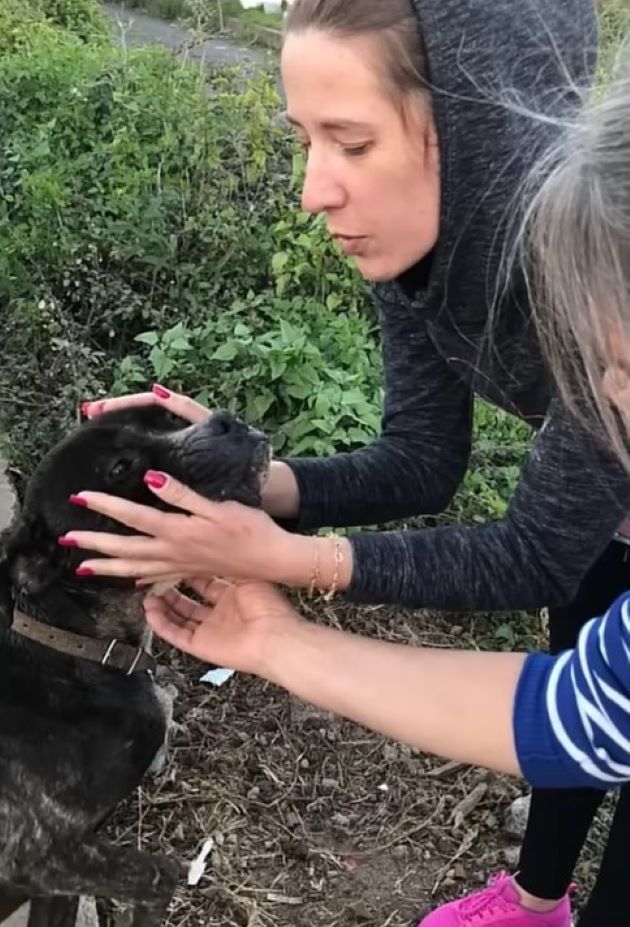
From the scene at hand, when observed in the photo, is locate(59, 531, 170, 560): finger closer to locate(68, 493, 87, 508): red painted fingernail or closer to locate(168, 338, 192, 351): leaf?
locate(68, 493, 87, 508): red painted fingernail

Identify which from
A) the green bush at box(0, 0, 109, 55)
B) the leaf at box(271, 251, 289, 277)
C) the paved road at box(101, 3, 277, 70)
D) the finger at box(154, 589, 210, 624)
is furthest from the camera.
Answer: the green bush at box(0, 0, 109, 55)

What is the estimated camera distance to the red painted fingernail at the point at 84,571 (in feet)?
8.64

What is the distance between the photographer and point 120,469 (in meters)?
2.84

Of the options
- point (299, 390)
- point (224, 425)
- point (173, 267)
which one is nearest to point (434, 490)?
point (224, 425)

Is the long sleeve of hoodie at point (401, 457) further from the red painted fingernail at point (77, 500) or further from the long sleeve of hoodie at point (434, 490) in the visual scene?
the red painted fingernail at point (77, 500)

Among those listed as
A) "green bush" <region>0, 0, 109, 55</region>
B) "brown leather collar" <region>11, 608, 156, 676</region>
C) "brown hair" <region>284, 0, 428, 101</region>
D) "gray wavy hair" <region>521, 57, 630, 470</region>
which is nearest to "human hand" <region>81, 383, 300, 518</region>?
"brown leather collar" <region>11, 608, 156, 676</region>

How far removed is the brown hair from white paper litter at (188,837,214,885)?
89.9 inches

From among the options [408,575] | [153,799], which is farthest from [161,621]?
[153,799]

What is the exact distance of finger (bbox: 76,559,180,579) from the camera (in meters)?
2.54

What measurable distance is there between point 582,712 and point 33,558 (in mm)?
1504

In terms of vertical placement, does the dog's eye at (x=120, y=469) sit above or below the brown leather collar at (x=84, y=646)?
above

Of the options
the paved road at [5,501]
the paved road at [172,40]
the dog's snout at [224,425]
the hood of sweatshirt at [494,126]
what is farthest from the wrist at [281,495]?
the paved road at [172,40]

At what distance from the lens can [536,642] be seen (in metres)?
4.25

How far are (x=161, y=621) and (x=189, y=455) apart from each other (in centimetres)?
40
